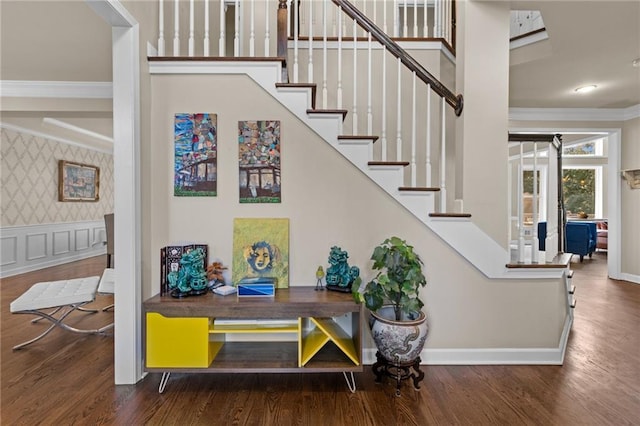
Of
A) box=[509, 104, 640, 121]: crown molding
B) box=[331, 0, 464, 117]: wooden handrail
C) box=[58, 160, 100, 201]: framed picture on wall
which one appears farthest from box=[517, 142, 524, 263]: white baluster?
box=[58, 160, 100, 201]: framed picture on wall

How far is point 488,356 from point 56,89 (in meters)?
5.62

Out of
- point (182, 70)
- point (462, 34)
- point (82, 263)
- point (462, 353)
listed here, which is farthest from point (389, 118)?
Answer: point (82, 263)

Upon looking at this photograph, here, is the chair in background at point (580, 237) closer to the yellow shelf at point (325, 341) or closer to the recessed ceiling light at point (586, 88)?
the recessed ceiling light at point (586, 88)

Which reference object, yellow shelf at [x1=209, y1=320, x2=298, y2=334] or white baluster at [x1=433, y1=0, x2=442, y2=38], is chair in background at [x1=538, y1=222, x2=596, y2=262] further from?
yellow shelf at [x1=209, y1=320, x2=298, y2=334]

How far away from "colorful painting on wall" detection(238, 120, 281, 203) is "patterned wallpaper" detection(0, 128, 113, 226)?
5.09 m

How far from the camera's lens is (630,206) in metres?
4.92

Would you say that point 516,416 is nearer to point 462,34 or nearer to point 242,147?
point 242,147

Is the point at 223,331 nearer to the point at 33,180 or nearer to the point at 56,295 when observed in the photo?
the point at 56,295

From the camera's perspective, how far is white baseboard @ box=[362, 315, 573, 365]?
238 cm

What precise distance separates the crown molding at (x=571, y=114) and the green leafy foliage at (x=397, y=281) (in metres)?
4.02

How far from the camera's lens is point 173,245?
2.34m

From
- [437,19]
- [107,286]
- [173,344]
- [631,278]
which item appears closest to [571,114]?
[631,278]

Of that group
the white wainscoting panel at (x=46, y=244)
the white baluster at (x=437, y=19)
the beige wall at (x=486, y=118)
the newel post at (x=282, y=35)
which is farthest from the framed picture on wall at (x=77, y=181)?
the beige wall at (x=486, y=118)

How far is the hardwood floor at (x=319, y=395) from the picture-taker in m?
1.79
